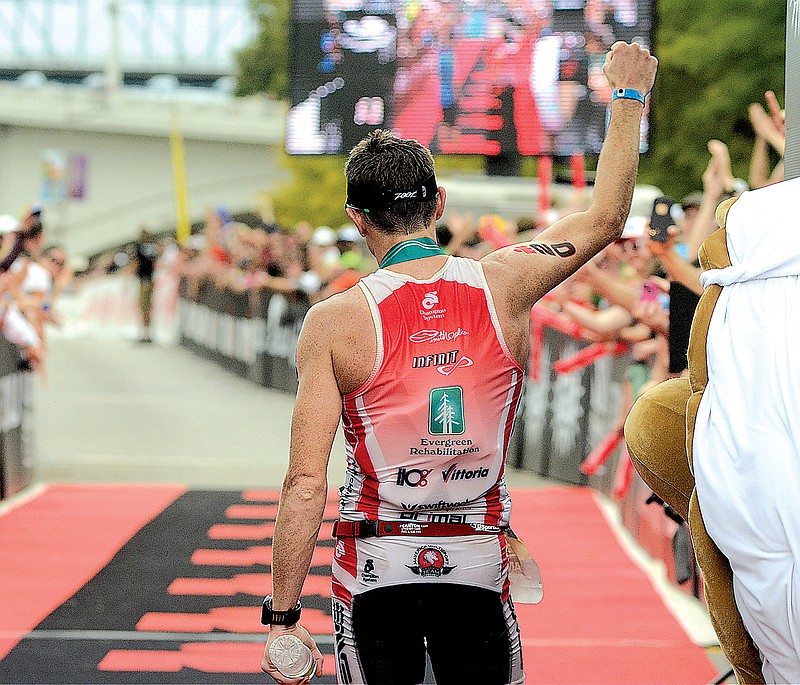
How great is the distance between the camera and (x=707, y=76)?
77.0 ft

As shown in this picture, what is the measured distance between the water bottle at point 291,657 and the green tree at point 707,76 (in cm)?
1912

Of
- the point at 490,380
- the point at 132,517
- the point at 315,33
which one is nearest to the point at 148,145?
the point at 315,33

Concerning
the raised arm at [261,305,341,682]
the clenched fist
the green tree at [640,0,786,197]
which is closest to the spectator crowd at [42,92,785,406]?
the clenched fist

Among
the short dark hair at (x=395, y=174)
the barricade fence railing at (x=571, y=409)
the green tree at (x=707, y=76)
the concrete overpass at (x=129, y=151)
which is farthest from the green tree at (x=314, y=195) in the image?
the short dark hair at (x=395, y=174)

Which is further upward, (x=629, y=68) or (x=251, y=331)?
(x=629, y=68)

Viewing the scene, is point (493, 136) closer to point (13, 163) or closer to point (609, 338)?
point (609, 338)

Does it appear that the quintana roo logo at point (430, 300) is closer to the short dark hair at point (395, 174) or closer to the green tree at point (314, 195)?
the short dark hair at point (395, 174)

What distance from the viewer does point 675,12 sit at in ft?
79.3

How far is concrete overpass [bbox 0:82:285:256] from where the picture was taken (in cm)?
5388

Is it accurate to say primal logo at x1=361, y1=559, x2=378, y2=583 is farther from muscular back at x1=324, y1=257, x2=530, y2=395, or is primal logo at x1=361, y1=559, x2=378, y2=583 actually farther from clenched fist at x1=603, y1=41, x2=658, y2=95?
clenched fist at x1=603, y1=41, x2=658, y2=95

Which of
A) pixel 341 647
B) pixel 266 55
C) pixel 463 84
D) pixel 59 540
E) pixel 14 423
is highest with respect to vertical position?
pixel 463 84

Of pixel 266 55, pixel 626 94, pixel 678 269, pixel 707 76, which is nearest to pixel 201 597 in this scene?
pixel 678 269

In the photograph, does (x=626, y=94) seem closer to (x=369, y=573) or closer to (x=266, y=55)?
(x=369, y=573)

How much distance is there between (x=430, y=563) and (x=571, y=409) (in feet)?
23.8
